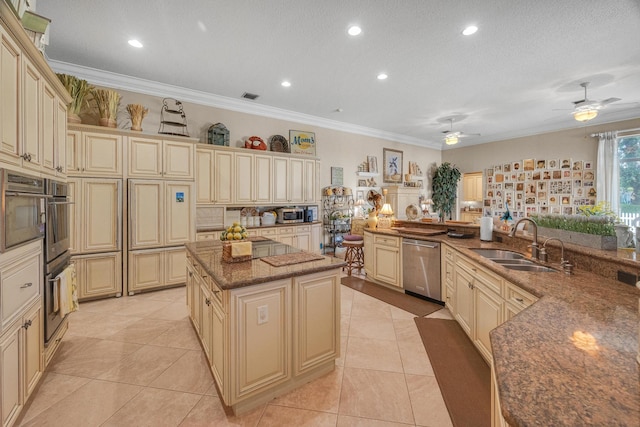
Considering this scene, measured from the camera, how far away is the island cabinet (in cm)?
197

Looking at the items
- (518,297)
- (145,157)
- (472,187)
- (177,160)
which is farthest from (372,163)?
(518,297)

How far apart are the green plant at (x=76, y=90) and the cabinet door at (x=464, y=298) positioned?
5102mm

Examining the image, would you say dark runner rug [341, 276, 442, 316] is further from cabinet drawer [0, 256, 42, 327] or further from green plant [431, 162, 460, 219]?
green plant [431, 162, 460, 219]

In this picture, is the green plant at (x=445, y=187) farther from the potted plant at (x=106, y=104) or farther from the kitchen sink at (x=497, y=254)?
the potted plant at (x=106, y=104)

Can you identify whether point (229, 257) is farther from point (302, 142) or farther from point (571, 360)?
point (302, 142)

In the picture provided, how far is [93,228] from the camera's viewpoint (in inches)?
142

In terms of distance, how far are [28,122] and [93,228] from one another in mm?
2273

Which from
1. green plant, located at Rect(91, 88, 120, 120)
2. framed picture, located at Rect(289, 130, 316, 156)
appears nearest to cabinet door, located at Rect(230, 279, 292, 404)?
green plant, located at Rect(91, 88, 120, 120)

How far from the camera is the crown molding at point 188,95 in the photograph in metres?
3.81

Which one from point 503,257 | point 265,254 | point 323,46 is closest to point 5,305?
point 265,254

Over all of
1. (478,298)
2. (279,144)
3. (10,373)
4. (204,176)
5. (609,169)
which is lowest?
(10,373)

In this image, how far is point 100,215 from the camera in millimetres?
3648

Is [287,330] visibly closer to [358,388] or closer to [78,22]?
[358,388]

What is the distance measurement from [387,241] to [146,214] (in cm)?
357
